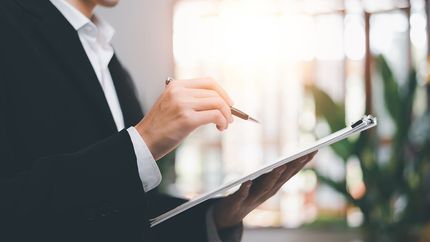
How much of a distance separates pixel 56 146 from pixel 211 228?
246 millimetres

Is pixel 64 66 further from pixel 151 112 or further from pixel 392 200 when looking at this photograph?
pixel 392 200

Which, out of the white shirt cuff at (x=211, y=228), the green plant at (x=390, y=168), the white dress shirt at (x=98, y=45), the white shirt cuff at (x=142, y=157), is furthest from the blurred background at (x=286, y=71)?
the white shirt cuff at (x=142, y=157)

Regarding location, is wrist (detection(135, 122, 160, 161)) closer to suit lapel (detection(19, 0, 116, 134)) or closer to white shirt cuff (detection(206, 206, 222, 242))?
suit lapel (detection(19, 0, 116, 134))

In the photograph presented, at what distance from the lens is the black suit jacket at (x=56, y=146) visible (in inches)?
20.7

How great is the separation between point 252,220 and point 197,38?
1.18m

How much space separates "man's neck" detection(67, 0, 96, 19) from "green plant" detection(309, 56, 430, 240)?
1.99 metres

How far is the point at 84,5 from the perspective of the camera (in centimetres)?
80

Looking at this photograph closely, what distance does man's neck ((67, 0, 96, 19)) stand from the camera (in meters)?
0.80

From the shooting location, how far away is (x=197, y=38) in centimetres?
361

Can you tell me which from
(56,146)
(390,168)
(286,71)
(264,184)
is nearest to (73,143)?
(56,146)

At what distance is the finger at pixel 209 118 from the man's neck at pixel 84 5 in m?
0.36

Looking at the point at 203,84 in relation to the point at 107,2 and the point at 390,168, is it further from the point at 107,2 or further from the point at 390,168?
the point at 390,168

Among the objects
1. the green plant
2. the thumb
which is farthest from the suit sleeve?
the green plant

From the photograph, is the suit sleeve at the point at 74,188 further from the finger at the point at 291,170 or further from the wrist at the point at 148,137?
the finger at the point at 291,170
